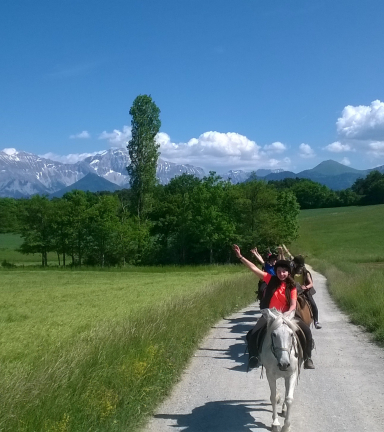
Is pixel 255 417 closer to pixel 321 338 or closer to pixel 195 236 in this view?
pixel 321 338

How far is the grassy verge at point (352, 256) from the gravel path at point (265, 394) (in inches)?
103

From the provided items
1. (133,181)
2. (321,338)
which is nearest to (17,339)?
(321,338)

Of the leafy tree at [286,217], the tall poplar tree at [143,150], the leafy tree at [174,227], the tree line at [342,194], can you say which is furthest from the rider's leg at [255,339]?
the tree line at [342,194]

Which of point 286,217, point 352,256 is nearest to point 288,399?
point 352,256

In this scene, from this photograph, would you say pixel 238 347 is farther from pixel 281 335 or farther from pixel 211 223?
pixel 211 223

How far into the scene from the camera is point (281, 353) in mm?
6551

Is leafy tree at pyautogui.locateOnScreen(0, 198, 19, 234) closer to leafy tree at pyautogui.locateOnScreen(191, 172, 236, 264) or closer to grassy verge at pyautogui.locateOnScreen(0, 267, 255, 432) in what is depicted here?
leafy tree at pyautogui.locateOnScreen(191, 172, 236, 264)

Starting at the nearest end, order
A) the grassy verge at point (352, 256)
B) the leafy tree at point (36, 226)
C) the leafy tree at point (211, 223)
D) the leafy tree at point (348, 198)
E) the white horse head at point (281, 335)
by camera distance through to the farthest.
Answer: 1. the white horse head at point (281, 335)
2. the grassy verge at point (352, 256)
3. the leafy tree at point (211, 223)
4. the leafy tree at point (36, 226)
5. the leafy tree at point (348, 198)

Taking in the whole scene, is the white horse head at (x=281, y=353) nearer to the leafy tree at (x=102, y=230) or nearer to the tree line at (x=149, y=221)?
the tree line at (x=149, y=221)

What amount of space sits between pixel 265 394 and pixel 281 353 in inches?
81.6

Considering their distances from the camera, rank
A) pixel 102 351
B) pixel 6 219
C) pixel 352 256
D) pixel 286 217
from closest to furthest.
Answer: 1. pixel 102 351
2. pixel 352 256
3. pixel 286 217
4. pixel 6 219

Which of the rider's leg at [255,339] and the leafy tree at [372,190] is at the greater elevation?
the leafy tree at [372,190]

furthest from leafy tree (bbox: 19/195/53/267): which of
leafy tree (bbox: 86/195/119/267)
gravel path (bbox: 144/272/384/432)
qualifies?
gravel path (bbox: 144/272/384/432)

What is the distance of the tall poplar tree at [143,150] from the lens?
64375 millimetres
